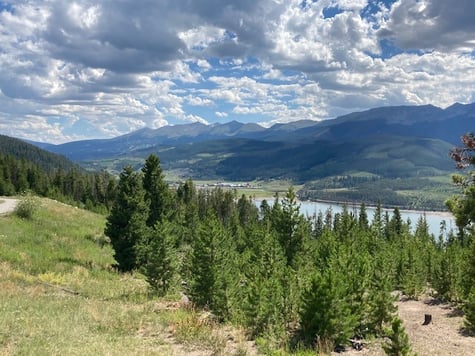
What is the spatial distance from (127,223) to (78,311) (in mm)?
18997

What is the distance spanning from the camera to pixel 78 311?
1828cm

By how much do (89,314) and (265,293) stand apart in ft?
25.5

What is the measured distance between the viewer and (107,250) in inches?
1777

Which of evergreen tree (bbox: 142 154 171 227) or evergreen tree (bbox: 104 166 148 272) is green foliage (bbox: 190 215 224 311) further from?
evergreen tree (bbox: 142 154 171 227)

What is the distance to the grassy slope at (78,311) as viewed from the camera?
13.5 m

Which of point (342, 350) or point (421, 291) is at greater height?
point (342, 350)

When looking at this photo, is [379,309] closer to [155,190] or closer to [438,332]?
[438,332]

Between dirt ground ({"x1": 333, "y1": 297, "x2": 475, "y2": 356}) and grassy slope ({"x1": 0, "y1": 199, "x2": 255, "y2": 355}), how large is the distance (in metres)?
6.47

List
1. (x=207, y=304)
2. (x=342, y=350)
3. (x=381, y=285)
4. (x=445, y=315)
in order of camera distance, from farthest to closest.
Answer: (x=445, y=315) → (x=207, y=304) → (x=381, y=285) → (x=342, y=350)

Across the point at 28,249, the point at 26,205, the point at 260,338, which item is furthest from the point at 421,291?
the point at 26,205

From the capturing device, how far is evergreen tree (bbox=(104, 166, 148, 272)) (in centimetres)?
3634

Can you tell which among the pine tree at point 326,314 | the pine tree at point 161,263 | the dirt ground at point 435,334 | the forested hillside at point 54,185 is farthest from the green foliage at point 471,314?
the forested hillside at point 54,185

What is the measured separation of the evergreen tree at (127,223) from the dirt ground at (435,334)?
22.6 meters

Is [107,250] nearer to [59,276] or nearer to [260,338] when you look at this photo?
[59,276]
